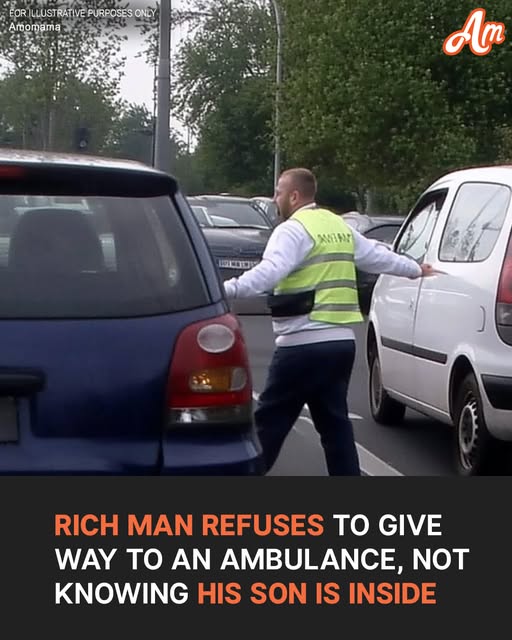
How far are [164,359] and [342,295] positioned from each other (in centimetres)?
235

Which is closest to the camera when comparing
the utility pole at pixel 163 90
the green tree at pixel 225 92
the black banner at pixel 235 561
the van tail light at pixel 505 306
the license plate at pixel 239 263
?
the black banner at pixel 235 561

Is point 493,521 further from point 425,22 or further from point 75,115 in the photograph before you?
point 75,115

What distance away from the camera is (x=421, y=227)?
29.8ft

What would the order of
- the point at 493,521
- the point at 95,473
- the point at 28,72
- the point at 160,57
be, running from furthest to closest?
the point at 28,72 → the point at 160,57 → the point at 493,521 → the point at 95,473

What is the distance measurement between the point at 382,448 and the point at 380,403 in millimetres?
892

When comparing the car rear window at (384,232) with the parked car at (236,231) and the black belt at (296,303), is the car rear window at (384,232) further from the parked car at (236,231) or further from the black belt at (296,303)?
the black belt at (296,303)

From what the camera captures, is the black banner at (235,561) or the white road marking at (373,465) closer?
the black banner at (235,561)

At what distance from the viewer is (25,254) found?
4320mm

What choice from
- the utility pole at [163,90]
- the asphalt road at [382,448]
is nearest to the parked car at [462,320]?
the asphalt road at [382,448]

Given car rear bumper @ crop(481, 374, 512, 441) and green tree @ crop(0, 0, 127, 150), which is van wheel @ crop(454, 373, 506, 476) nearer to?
car rear bumper @ crop(481, 374, 512, 441)

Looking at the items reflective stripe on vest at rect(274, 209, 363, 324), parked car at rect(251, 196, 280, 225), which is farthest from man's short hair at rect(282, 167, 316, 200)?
parked car at rect(251, 196, 280, 225)

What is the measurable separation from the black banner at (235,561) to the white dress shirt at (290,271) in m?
1.92

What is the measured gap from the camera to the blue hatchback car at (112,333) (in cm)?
414

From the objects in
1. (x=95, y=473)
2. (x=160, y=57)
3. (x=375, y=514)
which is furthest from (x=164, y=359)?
(x=160, y=57)
